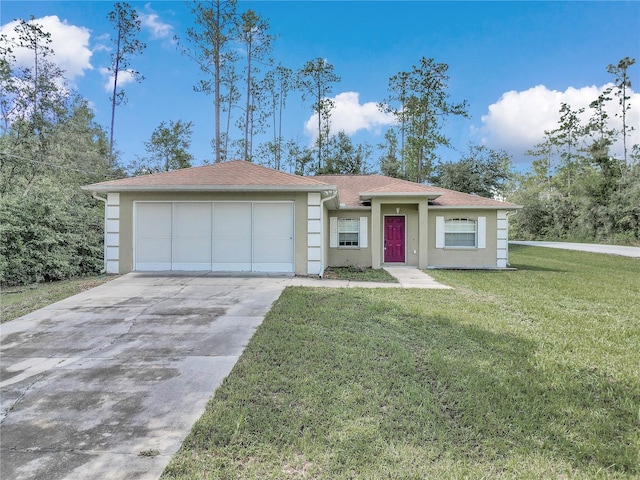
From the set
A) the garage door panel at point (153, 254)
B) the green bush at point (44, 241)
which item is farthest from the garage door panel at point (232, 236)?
the green bush at point (44, 241)

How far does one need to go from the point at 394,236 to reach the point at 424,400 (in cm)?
1093

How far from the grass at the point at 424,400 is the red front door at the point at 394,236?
764 centimetres

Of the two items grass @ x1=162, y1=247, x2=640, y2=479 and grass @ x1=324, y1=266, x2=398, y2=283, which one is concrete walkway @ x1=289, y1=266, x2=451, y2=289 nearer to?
grass @ x1=324, y1=266, x2=398, y2=283

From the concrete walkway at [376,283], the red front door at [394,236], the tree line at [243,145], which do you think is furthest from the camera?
the red front door at [394,236]

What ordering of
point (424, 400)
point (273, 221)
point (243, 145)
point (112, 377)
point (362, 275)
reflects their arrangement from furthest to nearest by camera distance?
point (243, 145) → point (362, 275) → point (273, 221) → point (112, 377) → point (424, 400)

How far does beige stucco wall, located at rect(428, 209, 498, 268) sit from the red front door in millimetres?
1120

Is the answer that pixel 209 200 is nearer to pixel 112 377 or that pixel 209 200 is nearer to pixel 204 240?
pixel 204 240

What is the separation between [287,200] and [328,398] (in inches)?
290

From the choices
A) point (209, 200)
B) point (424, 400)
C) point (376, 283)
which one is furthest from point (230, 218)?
point (424, 400)

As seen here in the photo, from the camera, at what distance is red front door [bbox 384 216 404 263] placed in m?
13.7

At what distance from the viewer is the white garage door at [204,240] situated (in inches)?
394

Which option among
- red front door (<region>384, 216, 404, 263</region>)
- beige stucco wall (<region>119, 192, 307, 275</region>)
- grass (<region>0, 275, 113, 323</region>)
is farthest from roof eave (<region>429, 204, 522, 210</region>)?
grass (<region>0, 275, 113, 323</region>)

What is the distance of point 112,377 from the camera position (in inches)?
145

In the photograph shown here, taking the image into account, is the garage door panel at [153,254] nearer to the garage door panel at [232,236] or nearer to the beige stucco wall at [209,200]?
the beige stucco wall at [209,200]
